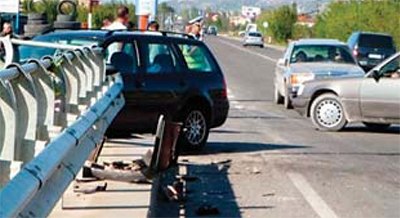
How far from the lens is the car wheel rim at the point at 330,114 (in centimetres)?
1969

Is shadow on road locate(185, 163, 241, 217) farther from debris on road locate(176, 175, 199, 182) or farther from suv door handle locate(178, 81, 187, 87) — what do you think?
suv door handle locate(178, 81, 187, 87)

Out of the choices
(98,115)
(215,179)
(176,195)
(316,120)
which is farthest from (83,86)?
(316,120)

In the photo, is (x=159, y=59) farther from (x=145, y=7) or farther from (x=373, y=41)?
(x=373, y=41)

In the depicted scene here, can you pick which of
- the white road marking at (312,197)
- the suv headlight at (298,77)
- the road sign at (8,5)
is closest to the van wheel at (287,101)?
the suv headlight at (298,77)

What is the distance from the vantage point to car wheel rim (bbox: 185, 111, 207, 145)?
50.8 feet

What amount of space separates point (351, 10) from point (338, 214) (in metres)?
67.0

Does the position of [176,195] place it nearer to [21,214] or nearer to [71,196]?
[71,196]

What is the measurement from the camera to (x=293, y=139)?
59.1ft

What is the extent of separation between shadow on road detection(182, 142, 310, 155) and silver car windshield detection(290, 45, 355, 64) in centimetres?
849

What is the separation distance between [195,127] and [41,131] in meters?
8.97

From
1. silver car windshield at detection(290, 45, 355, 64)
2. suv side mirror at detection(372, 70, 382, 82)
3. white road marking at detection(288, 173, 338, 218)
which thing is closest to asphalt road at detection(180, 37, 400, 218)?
white road marking at detection(288, 173, 338, 218)

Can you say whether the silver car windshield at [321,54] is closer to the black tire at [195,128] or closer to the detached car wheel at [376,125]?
the detached car wheel at [376,125]


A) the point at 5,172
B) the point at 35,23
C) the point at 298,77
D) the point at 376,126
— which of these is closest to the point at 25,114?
the point at 5,172

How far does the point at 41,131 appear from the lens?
22.1ft
